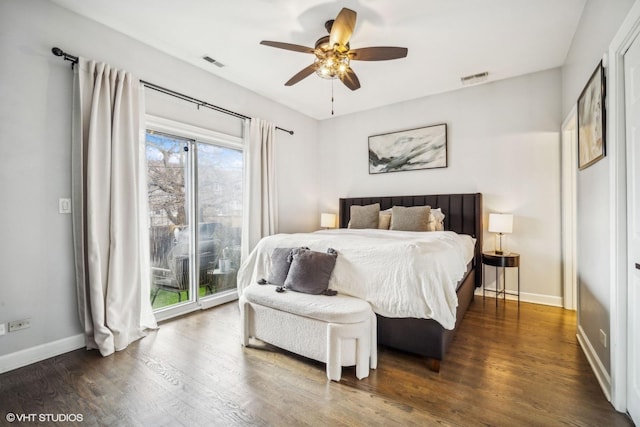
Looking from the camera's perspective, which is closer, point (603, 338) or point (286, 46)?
point (603, 338)

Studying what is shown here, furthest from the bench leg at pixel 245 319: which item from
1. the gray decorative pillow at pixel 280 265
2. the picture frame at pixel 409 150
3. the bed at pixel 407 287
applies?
the picture frame at pixel 409 150

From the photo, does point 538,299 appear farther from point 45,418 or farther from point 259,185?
point 45,418

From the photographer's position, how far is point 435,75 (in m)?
3.55

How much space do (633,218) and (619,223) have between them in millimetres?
105

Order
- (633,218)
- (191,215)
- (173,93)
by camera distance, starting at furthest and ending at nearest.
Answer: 1. (191,215)
2. (173,93)
3. (633,218)

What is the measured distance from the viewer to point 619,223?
1609 millimetres

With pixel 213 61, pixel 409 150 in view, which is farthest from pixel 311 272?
pixel 409 150

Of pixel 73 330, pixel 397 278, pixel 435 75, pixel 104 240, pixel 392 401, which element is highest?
pixel 435 75

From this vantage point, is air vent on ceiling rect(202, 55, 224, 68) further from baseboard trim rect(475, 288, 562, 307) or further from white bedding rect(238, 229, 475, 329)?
baseboard trim rect(475, 288, 562, 307)

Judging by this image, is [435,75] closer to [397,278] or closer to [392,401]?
[397,278]

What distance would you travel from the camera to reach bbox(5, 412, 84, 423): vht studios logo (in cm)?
157

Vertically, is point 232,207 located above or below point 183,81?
below

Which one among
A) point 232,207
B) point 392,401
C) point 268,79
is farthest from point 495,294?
point 268,79

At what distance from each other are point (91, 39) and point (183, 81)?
A: 852mm
